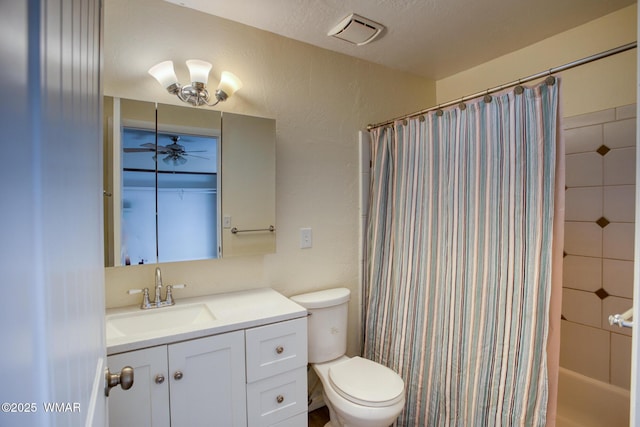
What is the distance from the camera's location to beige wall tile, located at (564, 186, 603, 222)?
1.84 meters

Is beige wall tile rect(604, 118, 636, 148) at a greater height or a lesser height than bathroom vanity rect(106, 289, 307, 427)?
greater

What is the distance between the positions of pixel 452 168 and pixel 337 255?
3.00 feet

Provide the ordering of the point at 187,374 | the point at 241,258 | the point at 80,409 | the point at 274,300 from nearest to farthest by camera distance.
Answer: the point at 80,409 → the point at 187,374 → the point at 274,300 → the point at 241,258

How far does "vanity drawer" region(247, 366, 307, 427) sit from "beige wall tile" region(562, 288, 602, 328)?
1697mm

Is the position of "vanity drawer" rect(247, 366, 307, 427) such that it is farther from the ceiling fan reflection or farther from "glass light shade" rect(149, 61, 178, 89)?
"glass light shade" rect(149, 61, 178, 89)

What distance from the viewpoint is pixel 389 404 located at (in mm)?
1469

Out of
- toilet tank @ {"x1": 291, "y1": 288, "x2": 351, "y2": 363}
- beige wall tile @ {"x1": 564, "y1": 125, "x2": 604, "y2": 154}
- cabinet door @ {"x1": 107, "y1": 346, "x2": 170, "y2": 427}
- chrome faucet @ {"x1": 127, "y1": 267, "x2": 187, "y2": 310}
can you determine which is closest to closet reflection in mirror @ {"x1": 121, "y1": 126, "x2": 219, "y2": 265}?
chrome faucet @ {"x1": 127, "y1": 267, "x2": 187, "y2": 310}

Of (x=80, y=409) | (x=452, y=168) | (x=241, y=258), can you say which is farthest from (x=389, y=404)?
(x=80, y=409)

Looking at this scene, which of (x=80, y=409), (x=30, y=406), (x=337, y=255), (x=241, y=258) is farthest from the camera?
(x=337, y=255)

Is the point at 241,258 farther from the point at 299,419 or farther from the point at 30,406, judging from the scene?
the point at 30,406

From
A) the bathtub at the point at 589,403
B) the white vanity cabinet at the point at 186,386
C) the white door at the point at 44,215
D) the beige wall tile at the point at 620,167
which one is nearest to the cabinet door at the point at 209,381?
the white vanity cabinet at the point at 186,386

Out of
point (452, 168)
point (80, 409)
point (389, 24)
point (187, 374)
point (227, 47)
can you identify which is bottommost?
point (187, 374)

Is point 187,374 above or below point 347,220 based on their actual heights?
below

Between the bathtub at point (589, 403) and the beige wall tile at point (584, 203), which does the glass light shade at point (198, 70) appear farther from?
the bathtub at point (589, 403)
